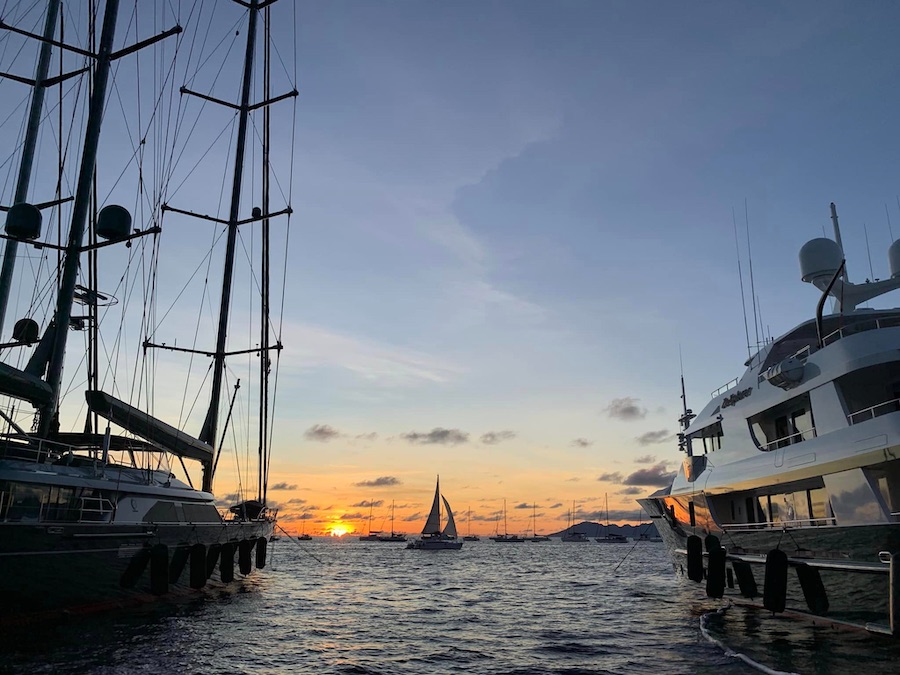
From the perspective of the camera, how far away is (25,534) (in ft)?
54.4

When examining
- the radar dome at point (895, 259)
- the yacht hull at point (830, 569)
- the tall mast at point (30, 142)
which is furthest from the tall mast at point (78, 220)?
the radar dome at point (895, 259)

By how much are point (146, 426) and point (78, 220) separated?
321 inches

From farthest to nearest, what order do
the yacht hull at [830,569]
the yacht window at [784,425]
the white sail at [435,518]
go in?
1. the white sail at [435,518]
2. the yacht window at [784,425]
3. the yacht hull at [830,569]

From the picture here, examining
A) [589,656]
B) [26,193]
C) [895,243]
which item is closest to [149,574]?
[589,656]

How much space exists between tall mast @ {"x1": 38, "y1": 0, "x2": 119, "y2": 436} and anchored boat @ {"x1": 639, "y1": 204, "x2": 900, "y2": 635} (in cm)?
2301

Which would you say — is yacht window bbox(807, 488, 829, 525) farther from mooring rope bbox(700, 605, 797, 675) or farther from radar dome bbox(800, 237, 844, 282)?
radar dome bbox(800, 237, 844, 282)

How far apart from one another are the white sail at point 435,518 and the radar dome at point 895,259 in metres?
94.5

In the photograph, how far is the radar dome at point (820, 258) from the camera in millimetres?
23344

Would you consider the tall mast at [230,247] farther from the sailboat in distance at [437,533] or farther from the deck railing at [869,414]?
the sailboat in distance at [437,533]

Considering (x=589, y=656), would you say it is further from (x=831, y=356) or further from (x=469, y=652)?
(x=831, y=356)

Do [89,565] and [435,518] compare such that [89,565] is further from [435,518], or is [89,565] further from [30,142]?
[435,518]

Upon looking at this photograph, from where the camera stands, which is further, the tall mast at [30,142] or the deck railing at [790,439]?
the tall mast at [30,142]

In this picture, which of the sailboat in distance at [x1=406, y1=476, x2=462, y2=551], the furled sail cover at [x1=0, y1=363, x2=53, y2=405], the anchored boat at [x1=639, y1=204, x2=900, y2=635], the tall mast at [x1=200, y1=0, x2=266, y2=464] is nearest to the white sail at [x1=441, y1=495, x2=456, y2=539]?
the sailboat in distance at [x1=406, y1=476, x2=462, y2=551]

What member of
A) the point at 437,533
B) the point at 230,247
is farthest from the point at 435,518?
the point at 230,247
